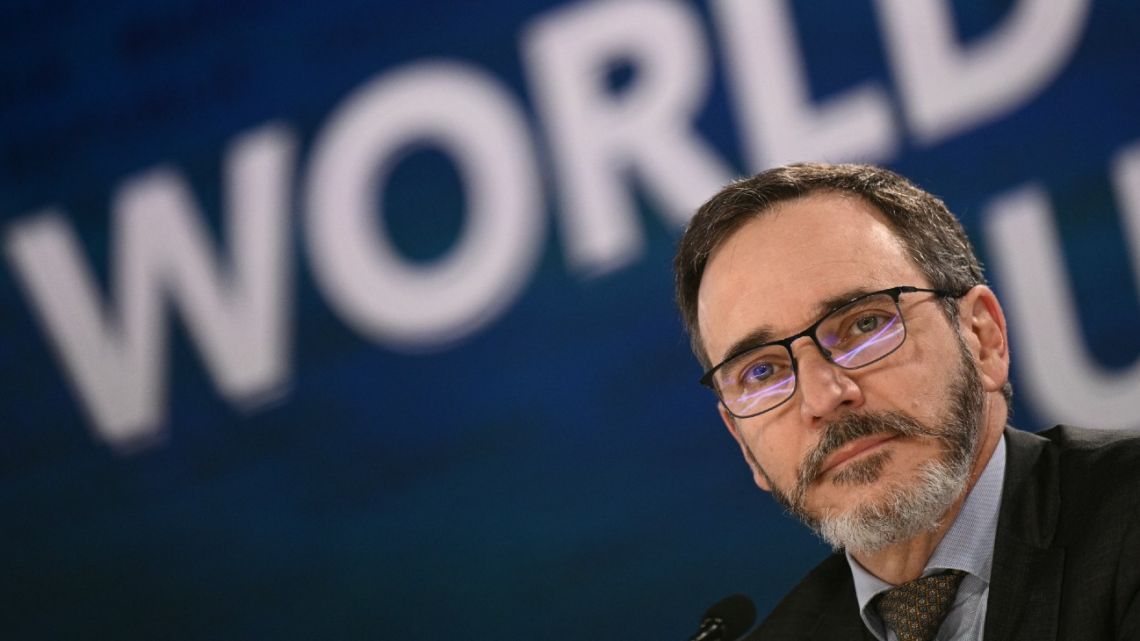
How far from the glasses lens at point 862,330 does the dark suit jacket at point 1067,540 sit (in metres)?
0.29

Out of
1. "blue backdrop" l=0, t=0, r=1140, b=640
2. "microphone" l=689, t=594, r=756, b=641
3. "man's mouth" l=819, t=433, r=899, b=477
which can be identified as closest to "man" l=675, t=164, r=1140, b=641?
"man's mouth" l=819, t=433, r=899, b=477

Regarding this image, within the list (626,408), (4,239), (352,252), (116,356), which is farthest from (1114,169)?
(4,239)

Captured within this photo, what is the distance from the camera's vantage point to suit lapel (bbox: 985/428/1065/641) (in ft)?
5.44

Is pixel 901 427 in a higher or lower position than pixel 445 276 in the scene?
lower

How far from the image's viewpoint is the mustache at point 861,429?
68.6 inches

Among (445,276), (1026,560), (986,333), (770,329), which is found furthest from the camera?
(445,276)

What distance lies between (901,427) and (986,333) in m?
0.29

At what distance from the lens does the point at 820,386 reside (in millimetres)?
1757

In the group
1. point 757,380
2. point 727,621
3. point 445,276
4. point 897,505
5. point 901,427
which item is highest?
point 445,276

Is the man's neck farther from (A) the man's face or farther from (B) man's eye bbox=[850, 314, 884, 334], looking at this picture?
(B) man's eye bbox=[850, 314, 884, 334]

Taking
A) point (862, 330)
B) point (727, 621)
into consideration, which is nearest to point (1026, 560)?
point (862, 330)

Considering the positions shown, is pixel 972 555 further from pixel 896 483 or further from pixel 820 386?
pixel 820 386

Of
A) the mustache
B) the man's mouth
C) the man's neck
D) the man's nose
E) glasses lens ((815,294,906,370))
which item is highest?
glasses lens ((815,294,906,370))

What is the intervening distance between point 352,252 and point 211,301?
0.52 metres
